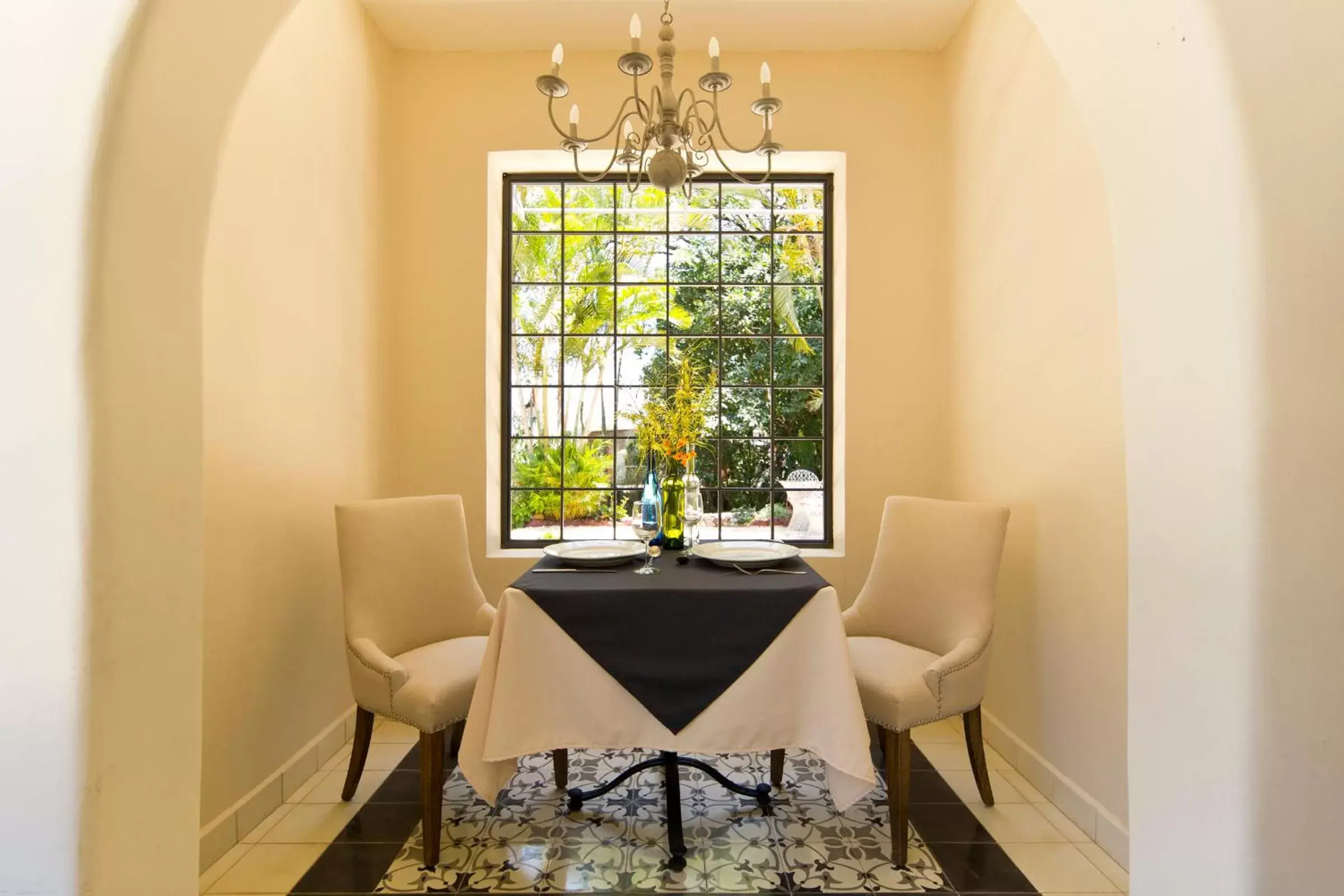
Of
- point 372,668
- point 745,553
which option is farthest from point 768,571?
point 372,668

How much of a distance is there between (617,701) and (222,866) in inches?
51.1

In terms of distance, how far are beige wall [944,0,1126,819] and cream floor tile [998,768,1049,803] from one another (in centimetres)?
14

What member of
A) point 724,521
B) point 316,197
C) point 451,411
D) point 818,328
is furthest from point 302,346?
point 818,328

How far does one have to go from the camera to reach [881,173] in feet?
11.3

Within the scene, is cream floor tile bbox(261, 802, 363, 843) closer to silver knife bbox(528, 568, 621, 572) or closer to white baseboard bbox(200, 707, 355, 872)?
white baseboard bbox(200, 707, 355, 872)

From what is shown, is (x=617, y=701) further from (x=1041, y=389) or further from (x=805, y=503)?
(x=805, y=503)

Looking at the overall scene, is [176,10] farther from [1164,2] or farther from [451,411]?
[451,411]

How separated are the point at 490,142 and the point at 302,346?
1.53 metres

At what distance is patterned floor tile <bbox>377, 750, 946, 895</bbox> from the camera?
190 cm

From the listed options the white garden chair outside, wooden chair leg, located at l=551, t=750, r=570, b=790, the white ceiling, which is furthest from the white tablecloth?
the white ceiling

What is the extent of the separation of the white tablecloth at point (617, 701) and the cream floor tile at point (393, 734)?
123 centimetres

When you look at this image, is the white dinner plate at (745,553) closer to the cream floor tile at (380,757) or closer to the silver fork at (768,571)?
the silver fork at (768,571)

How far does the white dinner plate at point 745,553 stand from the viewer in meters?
2.13

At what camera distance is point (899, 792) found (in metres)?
2.00
